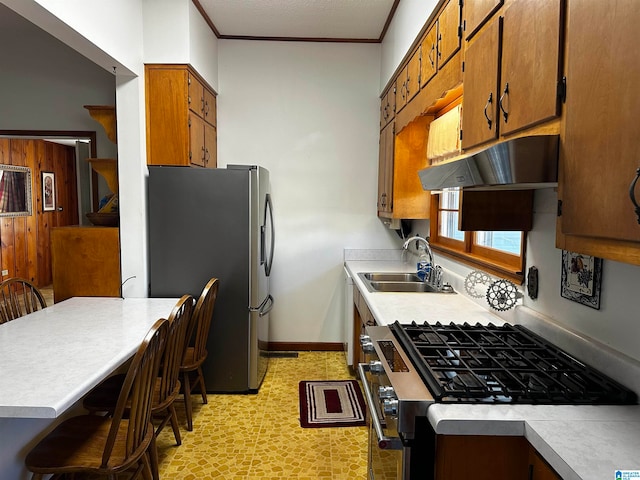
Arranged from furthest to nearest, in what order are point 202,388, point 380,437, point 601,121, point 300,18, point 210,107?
point 210,107 < point 300,18 < point 202,388 < point 380,437 < point 601,121

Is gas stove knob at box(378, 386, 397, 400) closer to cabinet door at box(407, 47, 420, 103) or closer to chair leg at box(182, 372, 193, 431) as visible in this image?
chair leg at box(182, 372, 193, 431)

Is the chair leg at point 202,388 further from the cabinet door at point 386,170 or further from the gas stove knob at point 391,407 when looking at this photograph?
the gas stove knob at point 391,407

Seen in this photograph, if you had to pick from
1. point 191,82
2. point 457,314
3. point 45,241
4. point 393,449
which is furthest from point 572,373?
point 45,241

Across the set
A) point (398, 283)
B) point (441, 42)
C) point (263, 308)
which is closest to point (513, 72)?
point (441, 42)

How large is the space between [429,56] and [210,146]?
2116 millimetres

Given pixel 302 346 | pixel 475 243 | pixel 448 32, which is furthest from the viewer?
pixel 302 346

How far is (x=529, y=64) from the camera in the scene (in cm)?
127

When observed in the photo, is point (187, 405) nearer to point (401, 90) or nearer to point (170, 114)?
point (170, 114)

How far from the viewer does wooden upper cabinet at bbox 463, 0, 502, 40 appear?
1527 millimetres

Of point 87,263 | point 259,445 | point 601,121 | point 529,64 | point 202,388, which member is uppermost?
point 529,64

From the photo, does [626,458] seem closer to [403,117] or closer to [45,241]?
[403,117]

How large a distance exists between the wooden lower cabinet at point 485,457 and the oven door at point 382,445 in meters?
0.14

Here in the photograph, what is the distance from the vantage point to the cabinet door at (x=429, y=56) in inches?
87.2

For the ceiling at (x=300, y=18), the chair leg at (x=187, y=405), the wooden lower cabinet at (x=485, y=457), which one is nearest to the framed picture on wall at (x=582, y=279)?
the wooden lower cabinet at (x=485, y=457)
